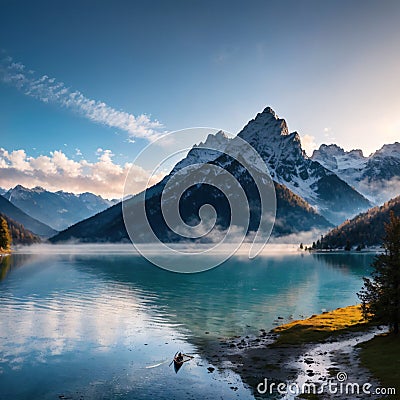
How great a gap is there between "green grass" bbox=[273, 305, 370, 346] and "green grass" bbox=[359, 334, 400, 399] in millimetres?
8937

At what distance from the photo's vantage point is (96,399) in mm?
33688

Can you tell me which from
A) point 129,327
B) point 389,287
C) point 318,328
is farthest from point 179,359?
point 389,287

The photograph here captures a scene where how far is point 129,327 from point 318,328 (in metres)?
29.2

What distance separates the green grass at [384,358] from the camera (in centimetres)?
3278

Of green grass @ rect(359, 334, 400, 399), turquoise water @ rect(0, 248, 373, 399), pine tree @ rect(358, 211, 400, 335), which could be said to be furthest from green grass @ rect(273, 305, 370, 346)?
A: pine tree @ rect(358, 211, 400, 335)

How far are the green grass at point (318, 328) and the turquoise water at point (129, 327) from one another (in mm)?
6109

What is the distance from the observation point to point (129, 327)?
6266 cm

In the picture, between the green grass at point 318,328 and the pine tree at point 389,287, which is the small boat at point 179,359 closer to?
the green grass at point 318,328

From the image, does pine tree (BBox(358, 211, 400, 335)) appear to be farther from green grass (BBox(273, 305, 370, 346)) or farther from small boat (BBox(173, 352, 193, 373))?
small boat (BBox(173, 352, 193, 373))

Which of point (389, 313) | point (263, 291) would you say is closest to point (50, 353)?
point (389, 313)

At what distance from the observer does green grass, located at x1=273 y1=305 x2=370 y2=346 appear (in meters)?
53.4

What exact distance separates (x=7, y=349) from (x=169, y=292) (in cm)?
5872

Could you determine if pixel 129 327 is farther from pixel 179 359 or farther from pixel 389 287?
pixel 389 287

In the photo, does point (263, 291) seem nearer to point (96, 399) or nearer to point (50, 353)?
point (50, 353)
